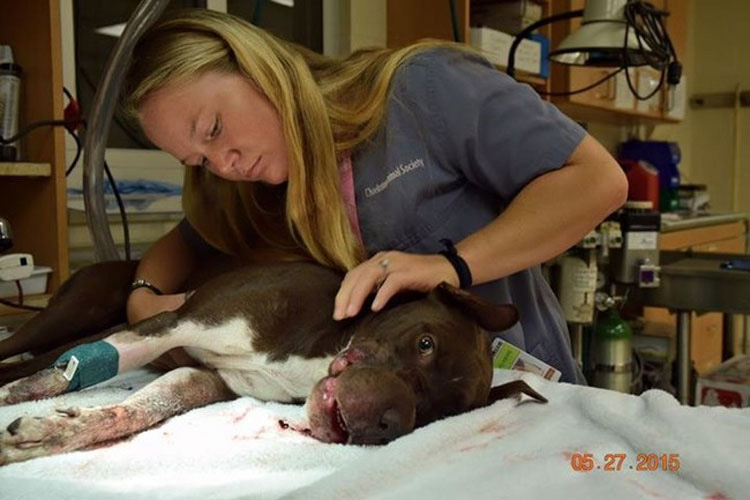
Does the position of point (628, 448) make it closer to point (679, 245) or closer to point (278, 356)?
point (278, 356)

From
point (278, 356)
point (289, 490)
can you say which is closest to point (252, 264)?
point (278, 356)

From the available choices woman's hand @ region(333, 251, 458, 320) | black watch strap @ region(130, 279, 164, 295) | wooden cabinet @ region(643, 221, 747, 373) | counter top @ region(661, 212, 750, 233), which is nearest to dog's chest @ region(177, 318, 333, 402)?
woman's hand @ region(333, 251, 458, 320)

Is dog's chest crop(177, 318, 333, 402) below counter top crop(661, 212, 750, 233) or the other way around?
the other way around

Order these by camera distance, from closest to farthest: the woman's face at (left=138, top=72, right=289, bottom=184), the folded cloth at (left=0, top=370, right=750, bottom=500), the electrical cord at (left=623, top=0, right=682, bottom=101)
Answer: the folded cloth at (left=0, top=370, right=750, bottom=500), the woman's face at (left=138, top=72, right=289, bottom=184), the electrical cord at (left=623, top=0, right=682, bottom=101)

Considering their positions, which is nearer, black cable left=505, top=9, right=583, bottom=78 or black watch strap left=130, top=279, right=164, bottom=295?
black watch strap left=130, top=279, right=164, bottom=295

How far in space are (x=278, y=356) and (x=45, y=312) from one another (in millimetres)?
575

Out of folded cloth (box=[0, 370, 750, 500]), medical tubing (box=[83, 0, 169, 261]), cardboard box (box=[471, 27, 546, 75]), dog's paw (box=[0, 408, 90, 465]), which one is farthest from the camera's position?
cardboard box (box=[471, 27, 546, 75])

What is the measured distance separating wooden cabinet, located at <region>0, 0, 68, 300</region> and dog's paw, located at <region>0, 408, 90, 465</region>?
35.8 inches

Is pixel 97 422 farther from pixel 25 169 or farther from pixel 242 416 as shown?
pixel 25 169

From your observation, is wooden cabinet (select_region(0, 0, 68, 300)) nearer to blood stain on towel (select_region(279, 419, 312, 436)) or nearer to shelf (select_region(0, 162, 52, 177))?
shelf (select_region(0, 162, 52, 177))

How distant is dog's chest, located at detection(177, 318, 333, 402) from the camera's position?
1.16 m

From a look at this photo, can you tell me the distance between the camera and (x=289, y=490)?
29.5 inches

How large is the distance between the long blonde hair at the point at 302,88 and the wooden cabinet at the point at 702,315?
2.53m

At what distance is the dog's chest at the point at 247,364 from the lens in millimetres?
1157
